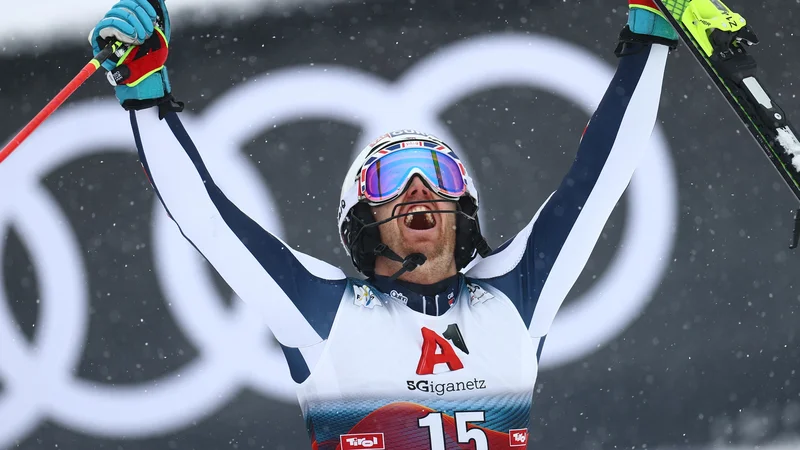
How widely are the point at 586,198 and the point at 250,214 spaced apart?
8.47 ft

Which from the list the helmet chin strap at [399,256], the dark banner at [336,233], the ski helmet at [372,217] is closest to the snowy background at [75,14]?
the dark banner at [336,233]

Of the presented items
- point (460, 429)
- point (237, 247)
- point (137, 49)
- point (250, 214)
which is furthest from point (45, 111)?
point (250, 214)

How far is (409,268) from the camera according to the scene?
3510mm

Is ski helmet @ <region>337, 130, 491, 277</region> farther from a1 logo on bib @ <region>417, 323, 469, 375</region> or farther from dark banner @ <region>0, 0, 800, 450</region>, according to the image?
dark banner @ <region>0, 0, 800, 450</region>

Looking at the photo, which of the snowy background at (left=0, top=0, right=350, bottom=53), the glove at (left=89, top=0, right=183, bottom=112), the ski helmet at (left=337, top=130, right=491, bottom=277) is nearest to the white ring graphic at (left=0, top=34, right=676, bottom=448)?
the snowy background at (left=0, top=0, right=350, bottom=53)

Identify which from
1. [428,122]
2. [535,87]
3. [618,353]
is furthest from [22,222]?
[618,353]

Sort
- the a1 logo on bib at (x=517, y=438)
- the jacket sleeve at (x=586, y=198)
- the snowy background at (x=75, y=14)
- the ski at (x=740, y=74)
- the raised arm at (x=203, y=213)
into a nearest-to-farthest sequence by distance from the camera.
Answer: the ski at (x=740, y=74) < the raised arm at (x=203, y=213) < the a1 logo on bib at (x=517, y=438) < the jacket sleeve at (x=586, y=198) < the snowy background at (x=75, y=14)

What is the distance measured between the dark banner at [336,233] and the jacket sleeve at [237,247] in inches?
89.5

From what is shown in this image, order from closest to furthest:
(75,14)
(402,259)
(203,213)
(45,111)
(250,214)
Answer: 1. (45,111)
2. (203,213)
3. (402,259)
4. (75,14)
5. (250,214)

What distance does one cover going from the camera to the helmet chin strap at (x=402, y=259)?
11.5 ft

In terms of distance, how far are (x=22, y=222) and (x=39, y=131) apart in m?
0.49

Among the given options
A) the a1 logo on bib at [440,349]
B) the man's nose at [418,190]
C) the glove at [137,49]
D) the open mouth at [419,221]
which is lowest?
the a1 logo on bib at [440,349]

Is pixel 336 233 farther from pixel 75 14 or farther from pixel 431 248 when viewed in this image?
pixel 431 248

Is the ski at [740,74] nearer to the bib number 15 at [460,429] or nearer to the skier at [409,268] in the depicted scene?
the skier at [409,268]
